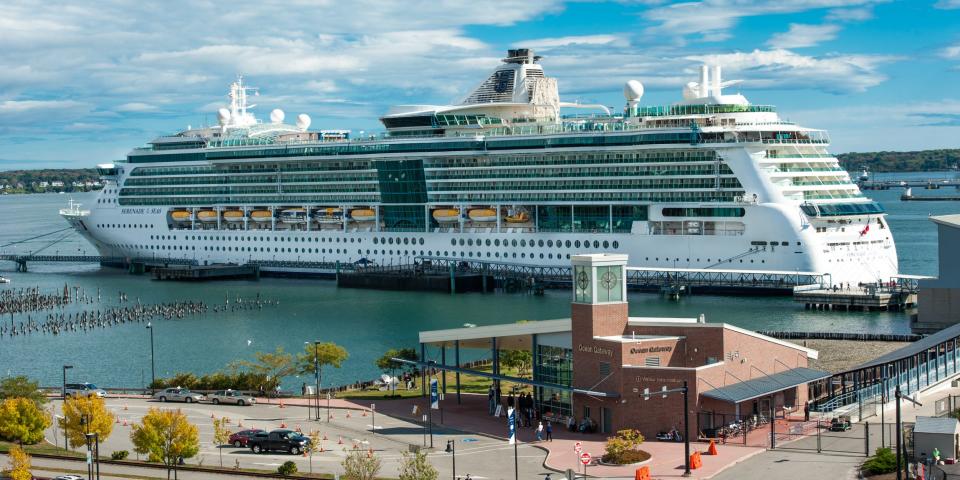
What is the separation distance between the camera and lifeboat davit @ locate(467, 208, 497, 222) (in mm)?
100438

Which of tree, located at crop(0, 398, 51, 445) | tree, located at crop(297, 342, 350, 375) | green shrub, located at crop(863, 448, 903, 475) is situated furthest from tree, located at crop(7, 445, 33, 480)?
green shrub, located at crop(863, 448, 903, 475)

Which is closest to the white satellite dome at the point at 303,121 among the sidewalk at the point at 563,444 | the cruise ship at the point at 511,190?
the cruise ship at the point at 511,190

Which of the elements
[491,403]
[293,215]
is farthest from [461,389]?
[293,215]

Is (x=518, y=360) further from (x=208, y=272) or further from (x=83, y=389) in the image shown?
(x=208, y=272)

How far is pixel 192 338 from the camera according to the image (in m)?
77.9

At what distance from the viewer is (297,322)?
273 ft

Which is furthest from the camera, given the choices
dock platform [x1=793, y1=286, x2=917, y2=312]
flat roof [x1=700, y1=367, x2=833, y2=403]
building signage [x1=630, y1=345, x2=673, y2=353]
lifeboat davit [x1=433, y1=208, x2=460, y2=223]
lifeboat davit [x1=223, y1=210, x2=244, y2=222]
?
lifeboat davit [x1=223, y1=210, x2=244, y2=222]

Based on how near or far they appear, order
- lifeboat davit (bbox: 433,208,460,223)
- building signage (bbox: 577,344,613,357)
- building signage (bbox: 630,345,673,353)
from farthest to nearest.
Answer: lifeboat davit (bbox: 433,208,460,223) < building signage (bbox: 577,344,613,357) < building signage (bbox: 630,345,673,353)

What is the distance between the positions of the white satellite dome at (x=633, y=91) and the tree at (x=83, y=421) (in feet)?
193

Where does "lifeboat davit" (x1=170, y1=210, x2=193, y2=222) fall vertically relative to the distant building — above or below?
above

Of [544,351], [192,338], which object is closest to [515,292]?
[192,338]

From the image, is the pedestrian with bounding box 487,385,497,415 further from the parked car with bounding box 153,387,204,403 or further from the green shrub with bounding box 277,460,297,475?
the parked car with bounding box 153,387,204,403

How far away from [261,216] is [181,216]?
31.8ft

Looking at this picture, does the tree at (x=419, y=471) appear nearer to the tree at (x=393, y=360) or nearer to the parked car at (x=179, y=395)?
the parked car at (x=179, y=395)
